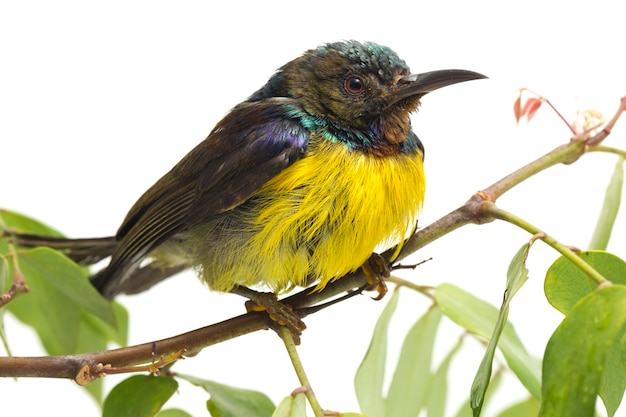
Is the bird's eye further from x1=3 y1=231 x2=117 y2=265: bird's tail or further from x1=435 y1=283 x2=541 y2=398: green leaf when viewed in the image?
x1=3 y1=231 x2=117 y2=265: bird's tail

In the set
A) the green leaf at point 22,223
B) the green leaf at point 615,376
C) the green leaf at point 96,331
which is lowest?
the green leaf at point 615,376

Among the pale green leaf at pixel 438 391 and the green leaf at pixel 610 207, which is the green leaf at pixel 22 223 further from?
the green leaf at pixel 610 207

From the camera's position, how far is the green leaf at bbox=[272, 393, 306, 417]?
4.85ft

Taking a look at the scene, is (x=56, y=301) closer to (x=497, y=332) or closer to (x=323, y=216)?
(x=323, y=216)

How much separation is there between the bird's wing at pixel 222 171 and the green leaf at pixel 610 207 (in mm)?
753

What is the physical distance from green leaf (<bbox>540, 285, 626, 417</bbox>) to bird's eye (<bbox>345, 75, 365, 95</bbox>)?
106 centimetres

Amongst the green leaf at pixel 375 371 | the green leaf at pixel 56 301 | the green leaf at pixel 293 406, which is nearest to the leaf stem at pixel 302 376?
the green leaf at pixel 293 406

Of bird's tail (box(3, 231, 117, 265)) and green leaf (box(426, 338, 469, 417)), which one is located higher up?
bird's tail (box(3, 231, 117, 265))

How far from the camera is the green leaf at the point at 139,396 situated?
6.06ft

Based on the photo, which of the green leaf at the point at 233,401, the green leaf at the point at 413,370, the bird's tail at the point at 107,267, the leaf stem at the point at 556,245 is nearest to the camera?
the leaf stem at the point at 556,245

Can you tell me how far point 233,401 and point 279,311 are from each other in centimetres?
25

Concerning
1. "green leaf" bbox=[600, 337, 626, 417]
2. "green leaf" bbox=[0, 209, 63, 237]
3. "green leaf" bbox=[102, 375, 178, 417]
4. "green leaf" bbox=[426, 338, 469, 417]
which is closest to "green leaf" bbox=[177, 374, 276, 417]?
"green leaf" bbox=[102, 375, 178, 417]

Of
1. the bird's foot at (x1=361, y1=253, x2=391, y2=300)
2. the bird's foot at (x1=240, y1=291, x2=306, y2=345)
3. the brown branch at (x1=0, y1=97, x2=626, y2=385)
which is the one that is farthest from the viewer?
the bird's foot at (x1=361, y1=253, x2=391, y2=300)

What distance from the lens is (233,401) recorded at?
186cm
